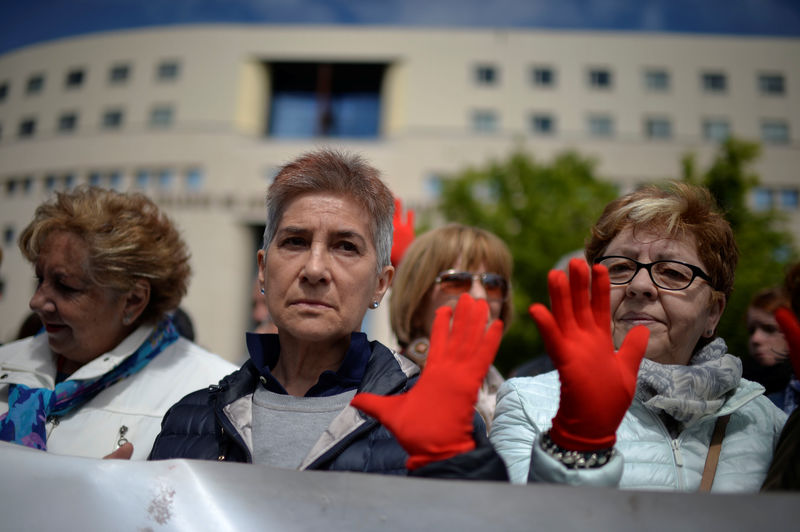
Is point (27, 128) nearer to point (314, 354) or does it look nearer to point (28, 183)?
point (28, 183)

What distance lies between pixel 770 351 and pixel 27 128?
30279 millimetres

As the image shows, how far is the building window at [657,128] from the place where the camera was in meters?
29.0

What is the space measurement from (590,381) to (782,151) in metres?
30.3

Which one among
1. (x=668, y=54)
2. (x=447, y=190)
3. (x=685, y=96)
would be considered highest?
(x=668, y=54)

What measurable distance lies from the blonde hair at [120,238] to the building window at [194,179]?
27458 millimetres

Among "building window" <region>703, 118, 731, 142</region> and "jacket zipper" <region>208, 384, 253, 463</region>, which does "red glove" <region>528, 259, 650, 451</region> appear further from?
"building window" <region>703, 118, 731, 142</region>

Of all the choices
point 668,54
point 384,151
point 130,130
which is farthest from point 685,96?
point 130,130

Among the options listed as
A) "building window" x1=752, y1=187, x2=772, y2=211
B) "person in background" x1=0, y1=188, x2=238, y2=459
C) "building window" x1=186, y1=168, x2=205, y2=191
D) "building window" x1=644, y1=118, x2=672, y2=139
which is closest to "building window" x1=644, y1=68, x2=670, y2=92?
"building window" x1=644, y1=118, x2=672, y2=139

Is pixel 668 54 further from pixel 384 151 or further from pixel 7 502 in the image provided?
pixel 7 502

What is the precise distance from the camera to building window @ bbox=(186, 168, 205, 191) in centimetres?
Result: 2839

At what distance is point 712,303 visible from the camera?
172cm

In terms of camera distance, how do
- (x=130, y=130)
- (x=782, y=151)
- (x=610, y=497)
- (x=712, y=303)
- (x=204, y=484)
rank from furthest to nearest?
1. (x=130, y=130)
2. (x=782, y=151)
3. (x=712, y=303)
4. (x=204, y=484)
5. (x=610, y=497)

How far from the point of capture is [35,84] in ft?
83.8

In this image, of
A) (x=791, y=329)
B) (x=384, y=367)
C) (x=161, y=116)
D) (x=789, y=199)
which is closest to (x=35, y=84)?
(x=161, y=116)
